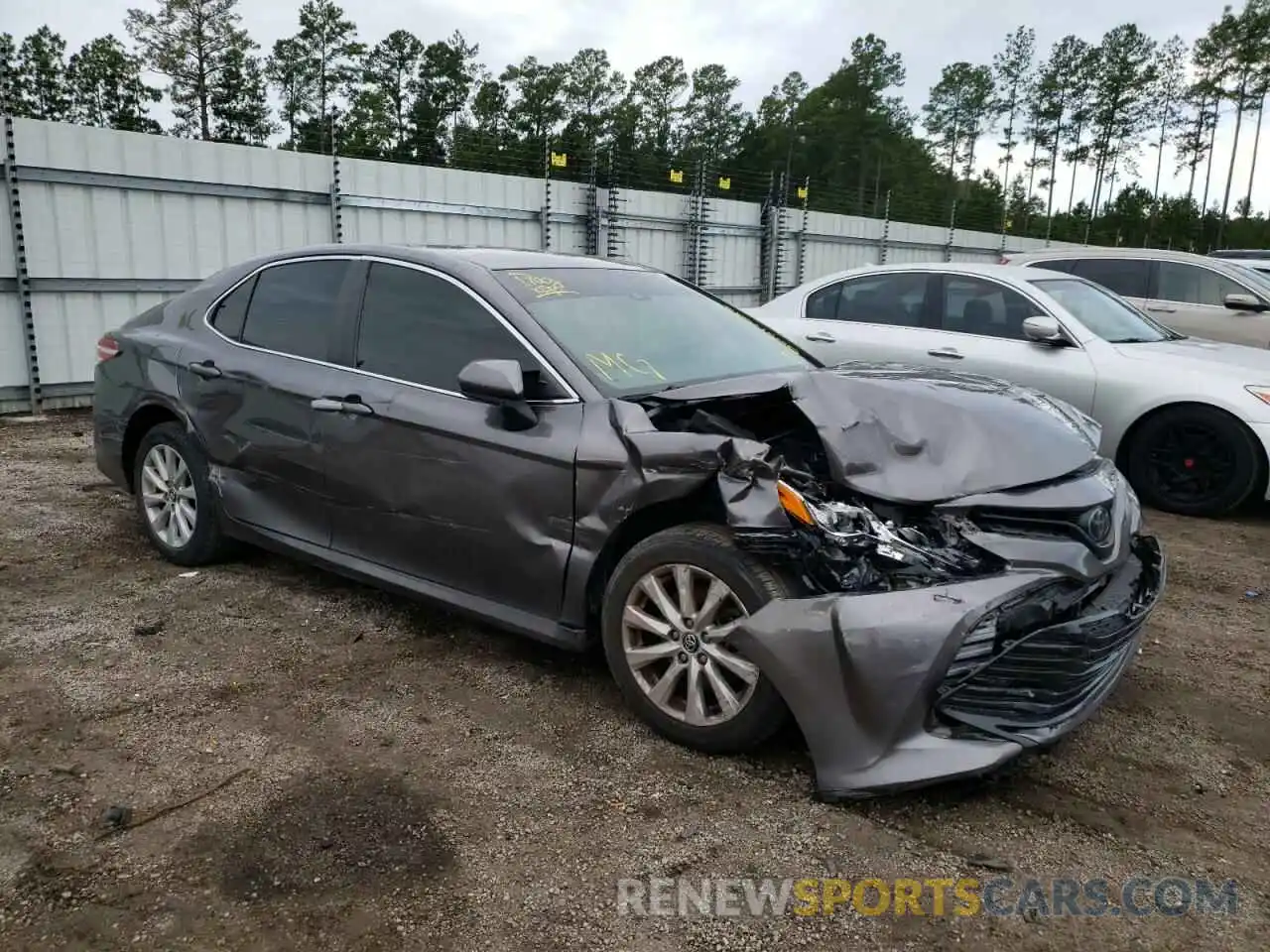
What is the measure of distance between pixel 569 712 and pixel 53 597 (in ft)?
8.67

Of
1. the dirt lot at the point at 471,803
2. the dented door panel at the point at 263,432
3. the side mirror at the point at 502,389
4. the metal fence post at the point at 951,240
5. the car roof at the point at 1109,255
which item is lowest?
the dirt lot at the point at 471,803

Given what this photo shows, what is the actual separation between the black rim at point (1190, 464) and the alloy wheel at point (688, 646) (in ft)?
14.6

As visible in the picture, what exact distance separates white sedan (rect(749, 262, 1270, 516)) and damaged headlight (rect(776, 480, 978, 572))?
12.3 feet

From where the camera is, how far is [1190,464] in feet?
19.9

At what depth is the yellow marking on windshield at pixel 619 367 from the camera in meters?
3.42

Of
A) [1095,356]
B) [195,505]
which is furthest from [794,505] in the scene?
[1095,356]

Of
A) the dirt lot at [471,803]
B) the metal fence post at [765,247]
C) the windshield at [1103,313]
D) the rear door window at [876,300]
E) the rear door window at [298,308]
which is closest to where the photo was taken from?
the dirt lot at [471,803]

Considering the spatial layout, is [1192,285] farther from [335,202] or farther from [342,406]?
[335,202]

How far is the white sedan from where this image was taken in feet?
19.5

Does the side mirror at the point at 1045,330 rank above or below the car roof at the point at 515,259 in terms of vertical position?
below

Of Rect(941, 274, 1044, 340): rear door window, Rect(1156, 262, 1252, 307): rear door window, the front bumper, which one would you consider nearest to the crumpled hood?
the front bumper

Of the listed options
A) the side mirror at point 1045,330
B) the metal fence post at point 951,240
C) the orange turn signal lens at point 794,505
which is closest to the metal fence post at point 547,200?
the side mirror at point 1045,330

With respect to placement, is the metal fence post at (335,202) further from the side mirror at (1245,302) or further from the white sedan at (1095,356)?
the side mirror at (1245,302)

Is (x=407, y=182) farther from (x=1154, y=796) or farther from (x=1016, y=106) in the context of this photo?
(x=1016, y=106)
